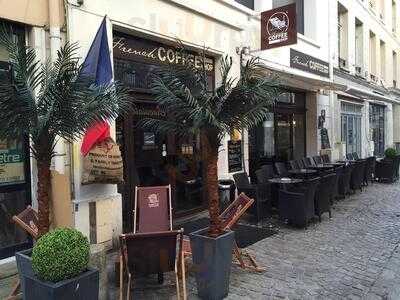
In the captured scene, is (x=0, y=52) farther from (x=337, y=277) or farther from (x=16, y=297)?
(x=337, y=277)

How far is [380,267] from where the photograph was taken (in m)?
5.47

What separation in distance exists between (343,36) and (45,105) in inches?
625

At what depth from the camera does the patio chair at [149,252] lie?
390cm

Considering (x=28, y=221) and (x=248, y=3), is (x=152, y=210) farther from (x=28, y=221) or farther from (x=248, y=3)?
(x=248, y=3)

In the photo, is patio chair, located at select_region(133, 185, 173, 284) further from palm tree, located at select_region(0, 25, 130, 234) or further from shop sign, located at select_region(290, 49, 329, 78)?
shop sign, located at select_region(290, 49, 329, 78)

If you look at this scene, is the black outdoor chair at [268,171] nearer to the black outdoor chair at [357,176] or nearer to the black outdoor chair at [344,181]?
the black outdoor chair at [344,181]

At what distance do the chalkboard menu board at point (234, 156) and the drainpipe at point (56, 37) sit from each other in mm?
4323

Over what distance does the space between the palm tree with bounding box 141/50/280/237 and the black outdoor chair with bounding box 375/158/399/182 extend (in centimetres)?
1032

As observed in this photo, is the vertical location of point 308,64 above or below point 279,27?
below

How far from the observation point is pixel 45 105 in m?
3.38

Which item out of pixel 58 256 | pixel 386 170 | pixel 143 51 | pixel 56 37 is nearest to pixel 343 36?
pixel 386 170

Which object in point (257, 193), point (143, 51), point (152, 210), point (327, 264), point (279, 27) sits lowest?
point (327, 264)

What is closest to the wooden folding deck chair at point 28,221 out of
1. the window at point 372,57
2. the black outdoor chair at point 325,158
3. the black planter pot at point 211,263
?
the black planter pot at point 211,263

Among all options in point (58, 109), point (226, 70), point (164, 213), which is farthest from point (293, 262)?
point (58, 109)
